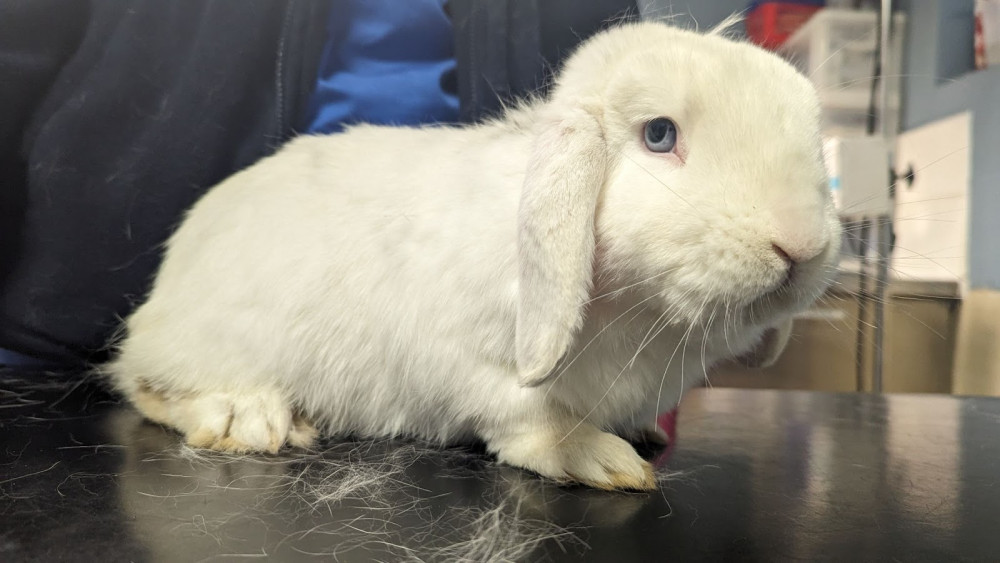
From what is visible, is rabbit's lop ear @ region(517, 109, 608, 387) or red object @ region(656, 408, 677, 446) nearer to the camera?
rabbit's lop ear @ region(517, 109, 608, 387)

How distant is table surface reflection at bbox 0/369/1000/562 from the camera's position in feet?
2.01

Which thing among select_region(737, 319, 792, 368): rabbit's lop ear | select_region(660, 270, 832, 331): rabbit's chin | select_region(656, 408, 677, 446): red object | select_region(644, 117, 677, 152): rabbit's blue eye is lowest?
select_region(656, 408, 677, 446): red object

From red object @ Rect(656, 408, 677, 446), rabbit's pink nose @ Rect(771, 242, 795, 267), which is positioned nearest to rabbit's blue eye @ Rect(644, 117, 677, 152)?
rabbit's pink nose @ Rect(771, 242, 795, 267)

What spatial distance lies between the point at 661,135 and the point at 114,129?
1.15m

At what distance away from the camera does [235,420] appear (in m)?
0.94

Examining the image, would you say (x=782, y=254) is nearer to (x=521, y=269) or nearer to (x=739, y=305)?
(x=739, y=305)

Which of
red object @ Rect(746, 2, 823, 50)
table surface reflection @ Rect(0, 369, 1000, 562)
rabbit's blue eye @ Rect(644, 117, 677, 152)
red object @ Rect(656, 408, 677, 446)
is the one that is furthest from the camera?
red object @ Rect(746, 2, 823, 50)

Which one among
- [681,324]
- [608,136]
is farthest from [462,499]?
[608,136]

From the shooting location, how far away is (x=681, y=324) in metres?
0.78

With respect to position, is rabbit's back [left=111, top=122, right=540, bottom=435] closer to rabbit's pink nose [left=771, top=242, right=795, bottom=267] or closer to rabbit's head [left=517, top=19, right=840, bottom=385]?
rabbit's head [left=517, top=19, right=840, bottom=385]

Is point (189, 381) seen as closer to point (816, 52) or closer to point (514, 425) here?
point (514, 425)

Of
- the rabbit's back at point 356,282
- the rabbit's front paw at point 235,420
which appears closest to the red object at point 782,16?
the rabbit's back at point 356,282

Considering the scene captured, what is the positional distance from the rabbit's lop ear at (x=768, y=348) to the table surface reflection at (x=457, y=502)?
13 centimetres

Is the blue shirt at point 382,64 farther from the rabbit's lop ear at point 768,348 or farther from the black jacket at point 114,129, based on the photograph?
the rabbit's lop ear at point 768,348
